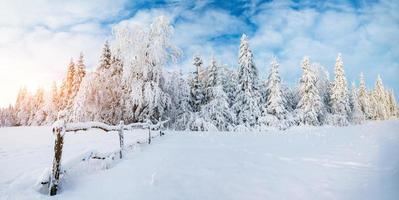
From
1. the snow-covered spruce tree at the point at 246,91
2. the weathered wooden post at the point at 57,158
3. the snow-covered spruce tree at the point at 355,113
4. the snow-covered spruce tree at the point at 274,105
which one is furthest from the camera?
the snow-covered spruce tree at the point at 355,113

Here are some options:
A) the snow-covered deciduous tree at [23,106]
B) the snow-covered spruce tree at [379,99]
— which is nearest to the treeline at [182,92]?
the snow-covered spruce tree at [379,99]

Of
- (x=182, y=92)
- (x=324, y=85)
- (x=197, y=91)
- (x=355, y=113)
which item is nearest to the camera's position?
(x=182, y=92)

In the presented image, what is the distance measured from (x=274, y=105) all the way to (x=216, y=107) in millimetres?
8367

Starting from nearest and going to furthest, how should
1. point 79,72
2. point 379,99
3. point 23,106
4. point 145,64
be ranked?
1. point 145,64
2. point 79,72
3. point 379,99
4. point 23,106

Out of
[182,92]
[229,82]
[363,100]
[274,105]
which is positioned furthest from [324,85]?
[182,92]

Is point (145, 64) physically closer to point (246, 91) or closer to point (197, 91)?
point (197, 91)

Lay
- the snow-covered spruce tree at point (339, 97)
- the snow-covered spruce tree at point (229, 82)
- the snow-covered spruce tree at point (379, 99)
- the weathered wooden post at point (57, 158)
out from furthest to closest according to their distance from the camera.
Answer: the snow-covered spruce tree at point (379, 99)
the snow-covered spruce tree at point (339, 97)
the snow-covered spruce tree at point (229, 82)
the weathered wooden post at point (57, 158)

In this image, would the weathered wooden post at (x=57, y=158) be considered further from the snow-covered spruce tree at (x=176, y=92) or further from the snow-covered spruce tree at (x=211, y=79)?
the snow-covered spruce tree at (x=211, y=79)

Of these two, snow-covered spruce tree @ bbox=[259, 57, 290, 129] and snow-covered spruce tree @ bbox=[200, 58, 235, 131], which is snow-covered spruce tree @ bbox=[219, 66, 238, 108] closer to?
snow-covered spruce tree @ bbox=[200, 58, 235, 131]

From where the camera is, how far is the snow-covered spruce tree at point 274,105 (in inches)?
1473

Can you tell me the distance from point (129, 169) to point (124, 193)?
200cm

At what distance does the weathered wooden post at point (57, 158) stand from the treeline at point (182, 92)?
704 inches

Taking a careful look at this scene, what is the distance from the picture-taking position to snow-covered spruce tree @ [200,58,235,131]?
33.5m

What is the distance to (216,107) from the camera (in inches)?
1341
